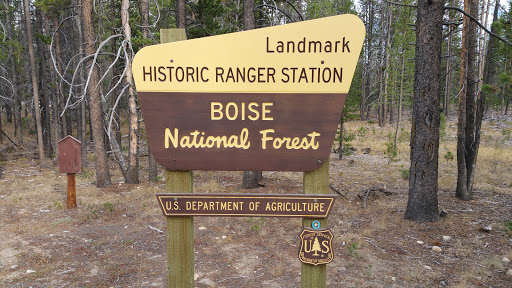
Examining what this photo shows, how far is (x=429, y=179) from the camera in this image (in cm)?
674

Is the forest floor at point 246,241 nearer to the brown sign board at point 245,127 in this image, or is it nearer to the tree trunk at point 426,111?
the tree trunk at point 426,111

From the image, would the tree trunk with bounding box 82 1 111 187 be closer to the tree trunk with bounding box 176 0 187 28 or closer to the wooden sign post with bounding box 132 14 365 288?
the tree trunk with bounding box 176 0 187 28

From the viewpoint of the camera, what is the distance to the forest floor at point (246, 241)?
15.4 ft

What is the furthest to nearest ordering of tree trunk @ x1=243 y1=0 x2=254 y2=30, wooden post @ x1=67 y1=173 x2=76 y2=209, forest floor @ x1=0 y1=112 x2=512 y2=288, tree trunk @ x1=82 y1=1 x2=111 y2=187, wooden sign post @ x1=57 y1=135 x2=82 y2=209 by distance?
1. tree trunk @ x1=82 y1=1 x2=111 y2=187
2. tree trunk @ x1=243 y1=0 x2=254 y2=30
3. wooden post @ x1=67 y1=173 x2=76 y2=209
4. wooden sign post @ x1=57 y1=135 x2=82 y2=209
5. forest floor @ x1=0 y1=112 x2=512 y2=288

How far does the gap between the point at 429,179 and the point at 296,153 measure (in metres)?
5.47

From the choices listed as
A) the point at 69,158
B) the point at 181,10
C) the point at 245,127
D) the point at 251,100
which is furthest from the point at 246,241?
the point at 181,10

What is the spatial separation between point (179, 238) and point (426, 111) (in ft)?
19.5

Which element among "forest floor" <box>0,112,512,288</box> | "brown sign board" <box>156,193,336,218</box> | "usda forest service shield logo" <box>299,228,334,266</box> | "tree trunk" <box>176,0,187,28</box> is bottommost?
"forest floor" <box>0,112,512,288</box>

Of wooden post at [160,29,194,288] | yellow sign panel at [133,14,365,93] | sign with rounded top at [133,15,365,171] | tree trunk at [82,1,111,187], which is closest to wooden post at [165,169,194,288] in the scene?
wooden post at [160,29,194,288]

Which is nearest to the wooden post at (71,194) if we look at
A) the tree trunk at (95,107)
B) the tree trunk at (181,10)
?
the tree trunk at (95,107)

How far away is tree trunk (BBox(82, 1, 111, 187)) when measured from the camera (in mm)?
9547

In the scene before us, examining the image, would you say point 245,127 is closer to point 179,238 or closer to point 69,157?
point 179,238

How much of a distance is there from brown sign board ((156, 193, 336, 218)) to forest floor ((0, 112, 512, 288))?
7.90 feet

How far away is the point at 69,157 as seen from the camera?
7.44 metres
